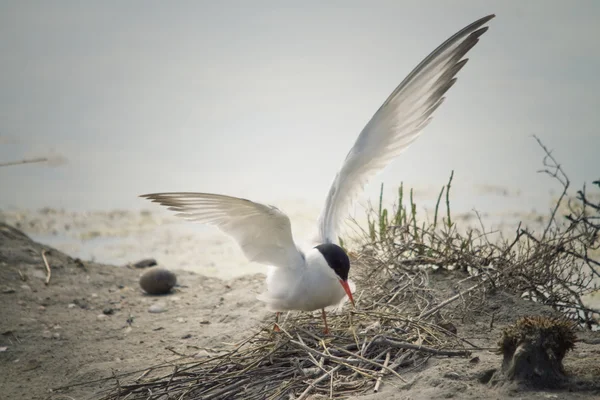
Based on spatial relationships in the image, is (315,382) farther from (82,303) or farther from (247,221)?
(82,303)

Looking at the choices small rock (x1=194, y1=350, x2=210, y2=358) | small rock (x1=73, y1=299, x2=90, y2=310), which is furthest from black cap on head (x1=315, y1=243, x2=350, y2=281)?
small rock (x1=73, y1=299, x2=90, y2=310)

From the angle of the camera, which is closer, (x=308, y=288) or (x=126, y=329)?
(x=308, y=288)

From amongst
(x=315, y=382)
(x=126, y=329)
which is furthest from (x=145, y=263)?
(x=315, y=382)

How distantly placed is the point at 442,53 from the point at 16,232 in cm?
647

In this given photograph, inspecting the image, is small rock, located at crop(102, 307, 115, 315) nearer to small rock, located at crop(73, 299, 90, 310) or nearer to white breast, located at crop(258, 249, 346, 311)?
small rock, located at crop(73, 299, 90, 310)

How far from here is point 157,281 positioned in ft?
22.6

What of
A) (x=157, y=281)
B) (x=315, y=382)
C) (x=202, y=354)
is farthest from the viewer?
(x=157, y=281)

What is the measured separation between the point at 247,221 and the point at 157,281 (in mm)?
3246

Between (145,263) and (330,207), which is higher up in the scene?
(330,207)

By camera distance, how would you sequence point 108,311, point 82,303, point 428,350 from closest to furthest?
point 428,350, point 108,311, point 82,303

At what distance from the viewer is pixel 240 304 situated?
612cm

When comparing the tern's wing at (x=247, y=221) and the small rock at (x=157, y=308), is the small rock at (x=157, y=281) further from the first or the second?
the tern's wing at (x=247, y=221)

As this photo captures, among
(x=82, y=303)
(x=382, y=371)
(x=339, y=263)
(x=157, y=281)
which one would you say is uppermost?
(x=339, y=263)

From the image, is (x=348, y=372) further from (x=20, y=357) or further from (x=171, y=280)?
(x=171, y=280)
